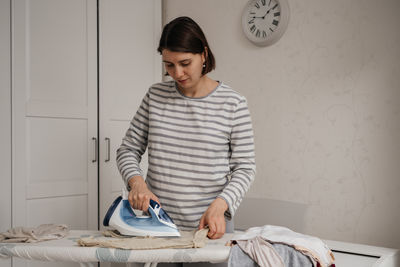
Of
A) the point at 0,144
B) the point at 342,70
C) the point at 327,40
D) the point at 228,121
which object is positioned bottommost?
the point at 0,144

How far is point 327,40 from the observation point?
2156 millimetres

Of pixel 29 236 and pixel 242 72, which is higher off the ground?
pixel 242 72

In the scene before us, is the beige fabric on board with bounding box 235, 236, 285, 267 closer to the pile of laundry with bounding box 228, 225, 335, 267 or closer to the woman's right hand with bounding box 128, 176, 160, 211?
the pile of laundry with bounding box 228, 225, 335, 267

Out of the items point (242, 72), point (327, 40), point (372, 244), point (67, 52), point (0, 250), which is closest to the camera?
point (0, 250)

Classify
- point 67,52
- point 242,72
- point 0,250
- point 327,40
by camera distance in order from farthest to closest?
point 242,72 < point 67,52 < point 327,40 < point 0,250

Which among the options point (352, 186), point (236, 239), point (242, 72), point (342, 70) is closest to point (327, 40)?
point (342, 70)

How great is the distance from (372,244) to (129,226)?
1.34 meters

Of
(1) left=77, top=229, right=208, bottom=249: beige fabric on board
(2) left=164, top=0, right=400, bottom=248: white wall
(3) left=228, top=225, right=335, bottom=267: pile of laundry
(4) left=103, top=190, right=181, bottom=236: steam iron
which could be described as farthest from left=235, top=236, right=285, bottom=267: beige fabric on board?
(2) left=164, top=0, right=400, bottom=248: white wall

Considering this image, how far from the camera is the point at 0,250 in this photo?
3.82 ft

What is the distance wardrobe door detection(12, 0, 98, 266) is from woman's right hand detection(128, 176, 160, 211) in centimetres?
106

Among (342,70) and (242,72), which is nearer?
(342,70)

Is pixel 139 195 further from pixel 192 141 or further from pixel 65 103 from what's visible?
pixel 65 103

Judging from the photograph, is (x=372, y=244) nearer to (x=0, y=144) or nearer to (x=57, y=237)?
(x=57, y=237)

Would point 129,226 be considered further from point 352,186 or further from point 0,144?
point 352,186
